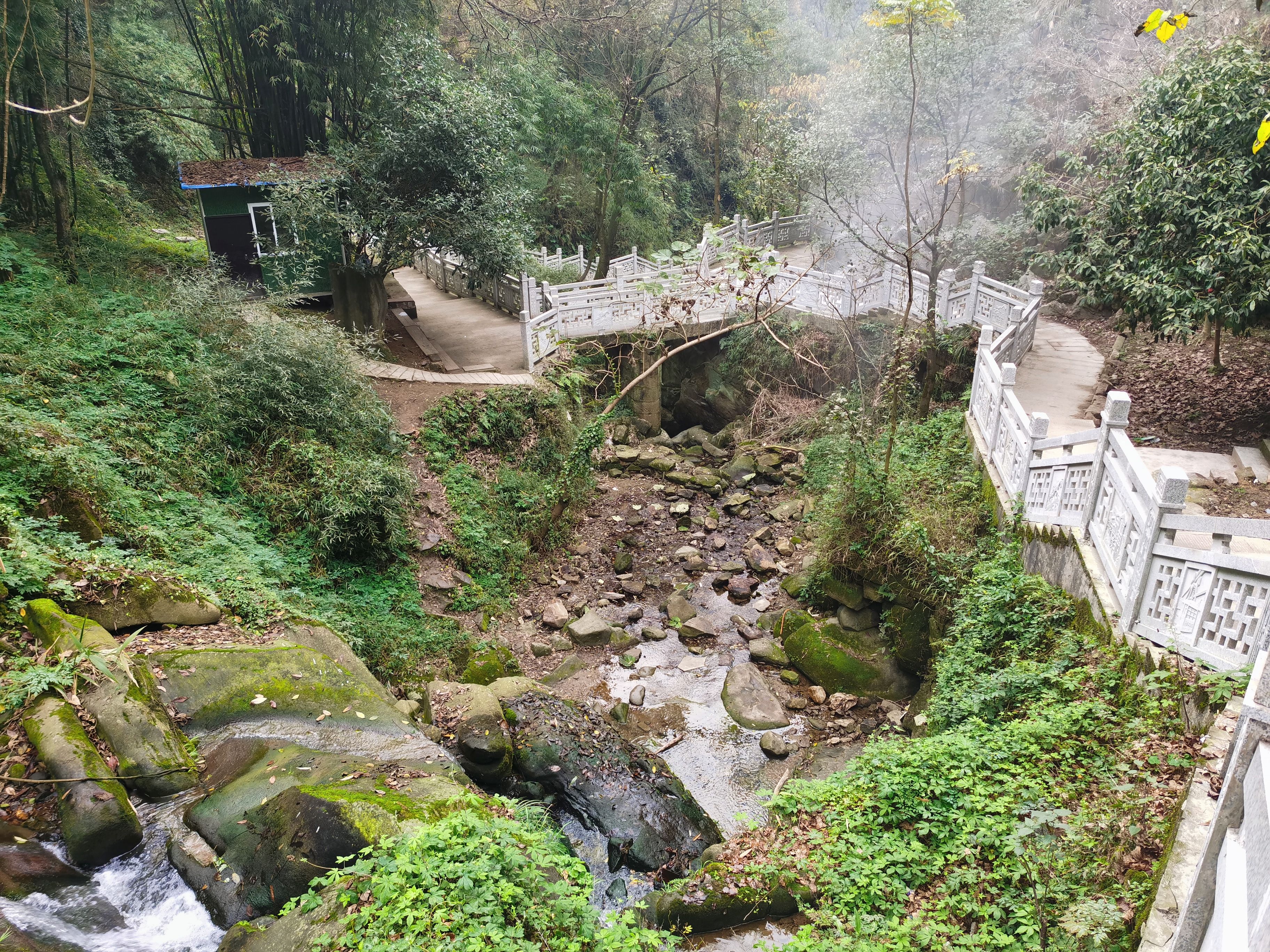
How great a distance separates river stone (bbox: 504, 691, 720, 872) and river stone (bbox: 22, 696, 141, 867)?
3430 millimetres

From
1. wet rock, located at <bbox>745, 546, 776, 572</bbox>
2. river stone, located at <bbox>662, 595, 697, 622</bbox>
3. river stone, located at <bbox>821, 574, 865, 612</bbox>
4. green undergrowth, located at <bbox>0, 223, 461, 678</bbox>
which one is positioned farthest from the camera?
wet rock, located at <bbox>745, 546, 776, 572</bbox>

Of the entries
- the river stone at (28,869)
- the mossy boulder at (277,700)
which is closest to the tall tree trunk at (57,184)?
the mossy boulder at (277,700)

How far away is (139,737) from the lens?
545cm

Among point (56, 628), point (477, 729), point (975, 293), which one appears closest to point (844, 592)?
point (477, 729)

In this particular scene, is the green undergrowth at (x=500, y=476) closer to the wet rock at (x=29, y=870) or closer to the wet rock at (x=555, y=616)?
the wet rock at (x=555, y=616)

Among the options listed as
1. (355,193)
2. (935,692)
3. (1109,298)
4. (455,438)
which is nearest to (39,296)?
(355,193)

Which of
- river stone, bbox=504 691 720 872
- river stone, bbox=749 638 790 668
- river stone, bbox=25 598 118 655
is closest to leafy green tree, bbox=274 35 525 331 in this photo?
river stone, bbox=749 638 790 668

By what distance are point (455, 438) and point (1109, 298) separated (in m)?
10.4

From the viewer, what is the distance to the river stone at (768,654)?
1038cm

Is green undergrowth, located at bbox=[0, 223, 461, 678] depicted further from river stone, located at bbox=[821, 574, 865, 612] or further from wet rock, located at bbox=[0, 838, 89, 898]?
river stone, located at bbox=[821, 574, 865, 612]

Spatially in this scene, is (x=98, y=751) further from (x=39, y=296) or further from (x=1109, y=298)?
(x=1109, y=298)

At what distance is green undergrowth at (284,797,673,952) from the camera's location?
4.00m

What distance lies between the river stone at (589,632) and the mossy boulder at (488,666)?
4.22ft

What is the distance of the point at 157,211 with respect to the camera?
71.7 feet
